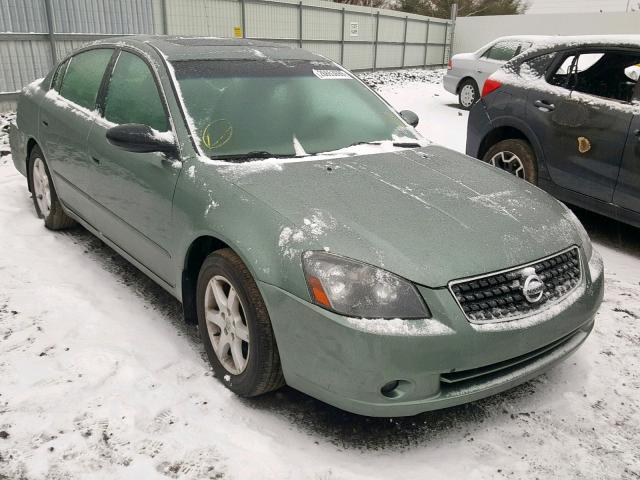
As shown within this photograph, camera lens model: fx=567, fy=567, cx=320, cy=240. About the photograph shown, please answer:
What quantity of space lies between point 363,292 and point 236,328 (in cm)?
71

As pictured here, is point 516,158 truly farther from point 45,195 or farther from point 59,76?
point 45,195

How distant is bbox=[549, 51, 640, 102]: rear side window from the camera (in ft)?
15.2

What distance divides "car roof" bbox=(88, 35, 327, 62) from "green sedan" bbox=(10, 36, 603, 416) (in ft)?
0.07

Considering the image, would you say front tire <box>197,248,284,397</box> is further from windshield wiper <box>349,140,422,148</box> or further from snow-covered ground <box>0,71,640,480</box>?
Answer: windshield wiper <box>349,140,422,148</box>

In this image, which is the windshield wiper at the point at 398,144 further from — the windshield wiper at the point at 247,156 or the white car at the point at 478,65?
the white car at the point at 478,65

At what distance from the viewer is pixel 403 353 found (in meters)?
2.10

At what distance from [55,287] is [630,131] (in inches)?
168

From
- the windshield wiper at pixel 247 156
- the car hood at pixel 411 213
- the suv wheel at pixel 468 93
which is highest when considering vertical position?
the windshield wiper at pixel 247 156

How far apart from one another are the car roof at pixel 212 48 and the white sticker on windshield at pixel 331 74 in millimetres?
161

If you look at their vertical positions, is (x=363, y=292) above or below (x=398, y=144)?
below

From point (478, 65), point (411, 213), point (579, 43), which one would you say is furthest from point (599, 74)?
point (478, 65)

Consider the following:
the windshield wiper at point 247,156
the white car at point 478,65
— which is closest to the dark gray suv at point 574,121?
the windshield wiper at point 247,156

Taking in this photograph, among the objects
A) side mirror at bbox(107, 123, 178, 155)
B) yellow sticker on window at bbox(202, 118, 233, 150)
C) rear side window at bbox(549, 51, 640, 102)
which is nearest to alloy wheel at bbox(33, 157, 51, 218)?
side mirror at bbox(107, 123, 178, 155)

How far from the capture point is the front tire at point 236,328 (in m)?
2.38
